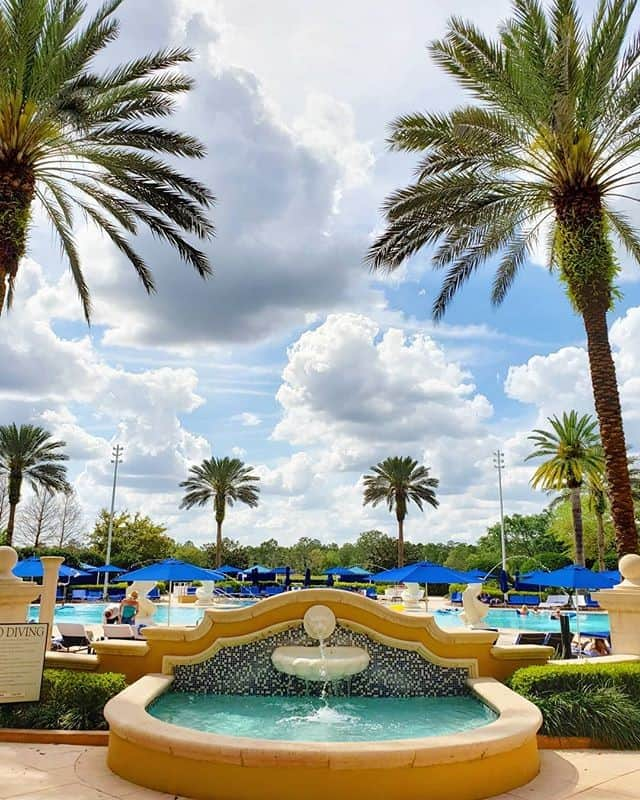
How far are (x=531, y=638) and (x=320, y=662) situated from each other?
7.49 metres

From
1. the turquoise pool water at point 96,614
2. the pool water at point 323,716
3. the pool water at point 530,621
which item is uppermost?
the pool water at point 323,716

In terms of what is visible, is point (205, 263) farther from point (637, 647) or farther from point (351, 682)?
point (637, 647)

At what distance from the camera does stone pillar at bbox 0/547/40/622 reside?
9.33 m

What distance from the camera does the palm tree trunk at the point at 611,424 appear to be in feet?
40.8

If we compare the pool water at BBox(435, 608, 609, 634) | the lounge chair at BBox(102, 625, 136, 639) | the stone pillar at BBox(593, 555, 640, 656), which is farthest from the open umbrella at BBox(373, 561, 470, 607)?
the stone pillar at BBox(593, 555, 640, 656)

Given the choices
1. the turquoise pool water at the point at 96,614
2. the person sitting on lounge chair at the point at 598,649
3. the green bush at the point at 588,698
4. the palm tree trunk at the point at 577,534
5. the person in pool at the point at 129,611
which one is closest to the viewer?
the green bush at the point at 588,698

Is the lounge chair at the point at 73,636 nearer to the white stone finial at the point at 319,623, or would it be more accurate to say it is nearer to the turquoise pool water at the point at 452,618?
the white stone finial at the point at 319,623

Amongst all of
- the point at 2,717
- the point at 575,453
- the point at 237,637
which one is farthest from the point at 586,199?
the point at 575,453

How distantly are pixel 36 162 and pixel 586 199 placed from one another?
1152 cm

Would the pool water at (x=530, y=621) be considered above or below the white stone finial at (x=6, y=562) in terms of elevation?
below

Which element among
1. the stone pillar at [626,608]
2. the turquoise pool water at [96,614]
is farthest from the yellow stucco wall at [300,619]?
the turquoise pool water at [96,614]

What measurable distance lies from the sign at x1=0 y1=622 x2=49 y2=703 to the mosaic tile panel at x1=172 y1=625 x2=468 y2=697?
2.18 metres

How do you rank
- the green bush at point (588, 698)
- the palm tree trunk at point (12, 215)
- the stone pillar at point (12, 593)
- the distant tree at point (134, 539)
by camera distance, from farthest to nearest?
the distant tree at point (134, 539), the palm tree trunk at point (12, 215), the stone pillar at point (12, 593), the green bush at point (588, 698)

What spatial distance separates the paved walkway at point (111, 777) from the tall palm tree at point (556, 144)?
565cm
